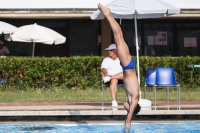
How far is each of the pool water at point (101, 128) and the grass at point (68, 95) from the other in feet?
11.9

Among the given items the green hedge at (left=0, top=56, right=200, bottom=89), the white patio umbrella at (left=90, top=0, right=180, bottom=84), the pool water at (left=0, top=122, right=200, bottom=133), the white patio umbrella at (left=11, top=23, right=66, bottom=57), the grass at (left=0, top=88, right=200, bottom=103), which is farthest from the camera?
the white patio umbrella at (left=11, top=23, right=66, bottom=57)

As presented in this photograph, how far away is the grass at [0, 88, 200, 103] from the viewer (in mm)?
15289

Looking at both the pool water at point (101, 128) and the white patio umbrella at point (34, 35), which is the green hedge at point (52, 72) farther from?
the pool water at point (101, 128)

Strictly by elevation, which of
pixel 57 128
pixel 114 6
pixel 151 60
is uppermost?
pixel 114 6

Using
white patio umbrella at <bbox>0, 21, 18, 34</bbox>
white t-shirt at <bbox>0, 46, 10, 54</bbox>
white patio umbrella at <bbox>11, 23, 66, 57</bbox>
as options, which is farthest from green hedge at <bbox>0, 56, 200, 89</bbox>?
white t-shirt at <bbox>0, 46, 10, 54</bbox>

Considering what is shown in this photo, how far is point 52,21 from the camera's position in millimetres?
22797

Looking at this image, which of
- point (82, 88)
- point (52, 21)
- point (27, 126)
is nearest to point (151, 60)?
point (82, 88)

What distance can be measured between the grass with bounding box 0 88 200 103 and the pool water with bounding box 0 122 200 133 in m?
3.63

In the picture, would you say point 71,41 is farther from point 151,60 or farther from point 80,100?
point 80,100

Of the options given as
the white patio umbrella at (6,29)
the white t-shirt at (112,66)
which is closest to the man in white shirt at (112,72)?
the white t-shirt at (112,66)

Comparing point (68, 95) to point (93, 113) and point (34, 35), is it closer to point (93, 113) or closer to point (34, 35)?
point (34, 35)

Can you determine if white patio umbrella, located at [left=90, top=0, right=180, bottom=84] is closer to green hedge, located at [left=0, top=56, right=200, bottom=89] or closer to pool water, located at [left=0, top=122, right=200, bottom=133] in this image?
pool water, located at [left=0, top=122, right=200, bottom=133]

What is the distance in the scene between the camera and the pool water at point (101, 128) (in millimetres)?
10703

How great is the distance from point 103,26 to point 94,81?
498 cm
